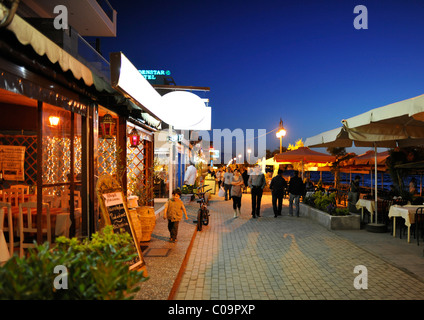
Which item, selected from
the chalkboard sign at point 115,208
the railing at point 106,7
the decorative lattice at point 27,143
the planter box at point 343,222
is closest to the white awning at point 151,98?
the chalkboard sign at point 115,208

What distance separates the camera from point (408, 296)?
4297 mm

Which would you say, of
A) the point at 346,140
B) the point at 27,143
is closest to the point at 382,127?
the point at 346,140

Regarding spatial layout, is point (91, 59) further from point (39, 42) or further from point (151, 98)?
point (39, 42)

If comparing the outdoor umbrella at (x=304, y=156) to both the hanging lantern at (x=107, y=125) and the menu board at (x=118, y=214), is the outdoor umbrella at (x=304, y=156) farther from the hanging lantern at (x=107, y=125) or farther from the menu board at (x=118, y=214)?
the menu board at (x=118, y=214)

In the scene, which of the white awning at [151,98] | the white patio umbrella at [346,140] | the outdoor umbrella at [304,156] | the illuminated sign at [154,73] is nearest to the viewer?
the white awning at [151,98]

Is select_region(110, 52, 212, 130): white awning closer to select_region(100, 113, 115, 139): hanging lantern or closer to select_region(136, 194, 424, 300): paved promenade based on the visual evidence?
select_region(100, 113, 115, 139): hanging lantern

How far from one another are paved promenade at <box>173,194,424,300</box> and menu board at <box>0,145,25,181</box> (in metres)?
5.70

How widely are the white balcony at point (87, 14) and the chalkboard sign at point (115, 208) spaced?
33.3ft

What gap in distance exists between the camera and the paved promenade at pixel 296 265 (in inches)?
176

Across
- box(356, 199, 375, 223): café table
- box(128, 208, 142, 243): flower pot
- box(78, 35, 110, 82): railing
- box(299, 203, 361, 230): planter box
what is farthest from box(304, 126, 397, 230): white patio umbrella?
box(78, 35, 110, 82): railing

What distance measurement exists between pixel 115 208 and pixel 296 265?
3.52 metres

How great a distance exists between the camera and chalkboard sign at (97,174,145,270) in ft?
15.3
